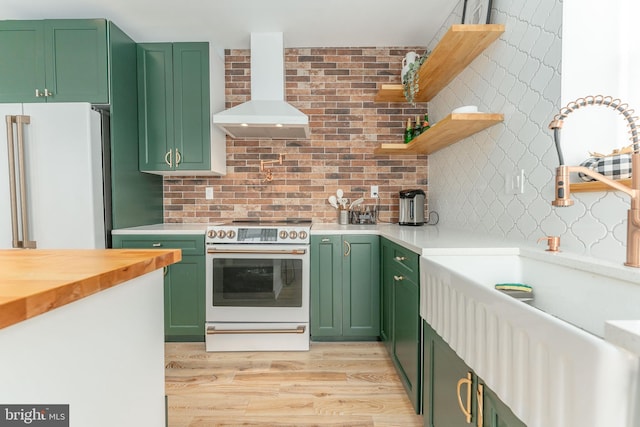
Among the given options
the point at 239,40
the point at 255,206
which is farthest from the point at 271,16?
the point at 255,206

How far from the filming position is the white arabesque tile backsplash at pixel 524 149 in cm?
127

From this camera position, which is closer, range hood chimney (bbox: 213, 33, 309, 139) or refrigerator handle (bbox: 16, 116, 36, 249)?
refrigerator handle (bbox: 16, 116, 36, 249)

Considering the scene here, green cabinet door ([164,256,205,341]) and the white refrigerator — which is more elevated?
the white refrigerator

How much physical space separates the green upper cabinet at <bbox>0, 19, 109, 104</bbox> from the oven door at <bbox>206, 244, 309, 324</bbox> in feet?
4.64

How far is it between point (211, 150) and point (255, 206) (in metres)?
0.65

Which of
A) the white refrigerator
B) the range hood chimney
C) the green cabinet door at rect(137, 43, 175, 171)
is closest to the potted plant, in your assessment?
the range hood chimney

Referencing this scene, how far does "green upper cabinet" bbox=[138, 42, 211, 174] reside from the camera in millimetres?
2670

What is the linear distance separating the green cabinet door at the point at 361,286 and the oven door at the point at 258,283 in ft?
1.02

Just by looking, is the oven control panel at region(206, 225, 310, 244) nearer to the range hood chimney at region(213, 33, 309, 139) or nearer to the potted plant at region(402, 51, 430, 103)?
the range hood chimney at region(213, 33, 309, 139)

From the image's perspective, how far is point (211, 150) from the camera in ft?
8.87

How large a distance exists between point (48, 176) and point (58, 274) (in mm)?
1937

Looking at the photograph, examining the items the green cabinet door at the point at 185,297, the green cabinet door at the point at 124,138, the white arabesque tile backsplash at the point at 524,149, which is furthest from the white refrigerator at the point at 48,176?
the white arabesque tile backsplash at the point at 524,149

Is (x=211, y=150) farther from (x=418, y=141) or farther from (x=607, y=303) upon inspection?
(x=607, y=303)

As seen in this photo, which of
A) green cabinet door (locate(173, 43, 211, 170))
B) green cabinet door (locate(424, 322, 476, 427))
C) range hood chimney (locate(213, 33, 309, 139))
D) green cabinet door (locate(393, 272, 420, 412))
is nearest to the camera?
green cabinet door (locate(424, 322, 476, 427))
